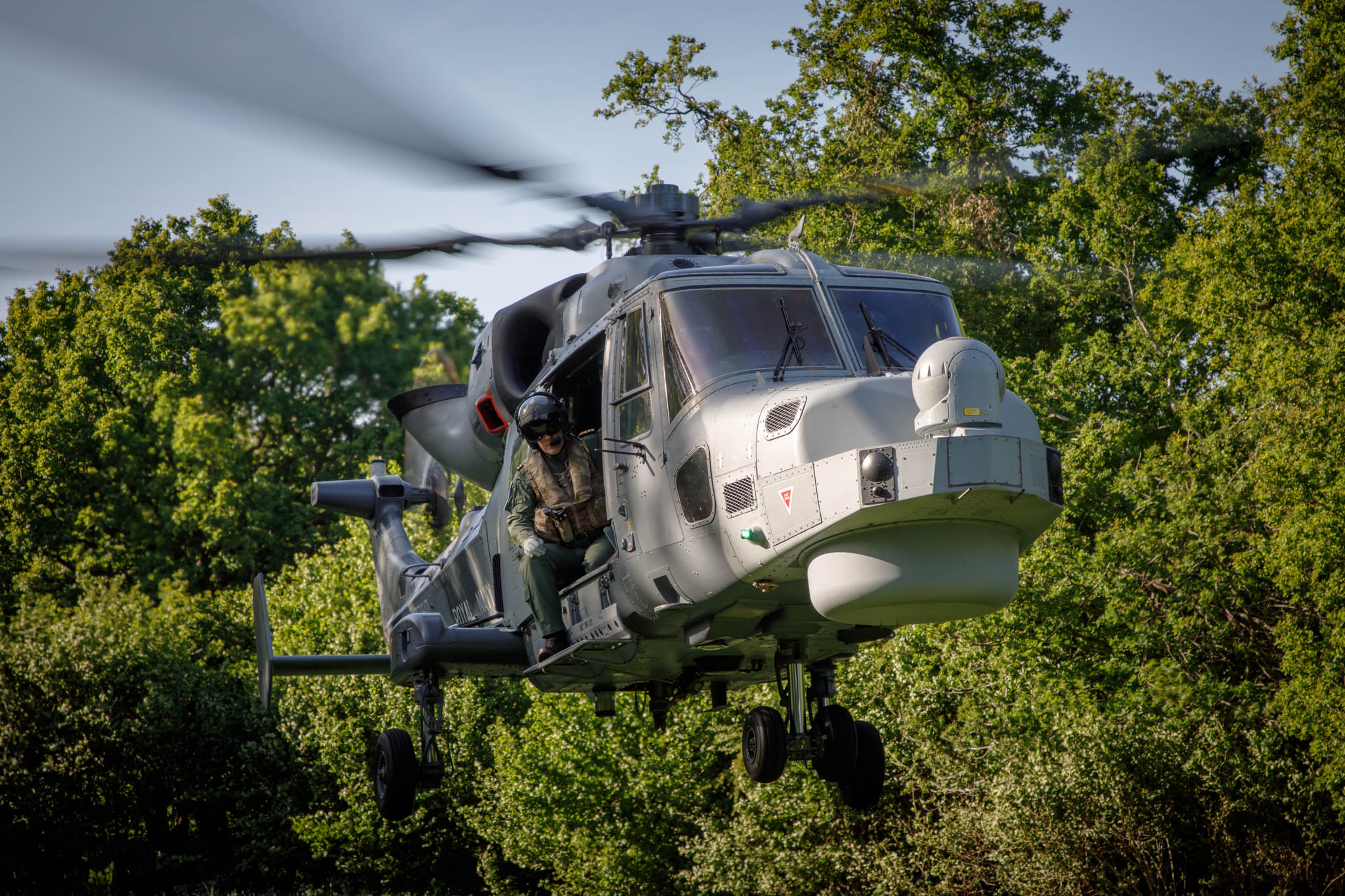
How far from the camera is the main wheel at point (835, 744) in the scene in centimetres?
832

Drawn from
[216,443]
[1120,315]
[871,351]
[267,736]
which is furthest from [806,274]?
[216,443]

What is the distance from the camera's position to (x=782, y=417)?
6.14 metres

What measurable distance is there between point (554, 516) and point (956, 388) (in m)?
3.15

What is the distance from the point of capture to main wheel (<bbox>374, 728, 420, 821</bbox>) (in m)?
9.87

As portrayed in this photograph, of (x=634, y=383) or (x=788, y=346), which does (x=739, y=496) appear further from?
(x=634, y=383)

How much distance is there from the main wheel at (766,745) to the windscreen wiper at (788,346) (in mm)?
2158

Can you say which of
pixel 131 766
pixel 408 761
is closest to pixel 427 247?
pixel 408 761

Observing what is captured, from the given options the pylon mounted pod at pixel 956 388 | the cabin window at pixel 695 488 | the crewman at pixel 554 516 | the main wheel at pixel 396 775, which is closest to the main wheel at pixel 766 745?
the crewman at pixel 554 516

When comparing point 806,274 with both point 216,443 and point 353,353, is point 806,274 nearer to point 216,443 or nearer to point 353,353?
point 353,353

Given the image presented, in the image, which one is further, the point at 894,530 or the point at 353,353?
the point at 353,353

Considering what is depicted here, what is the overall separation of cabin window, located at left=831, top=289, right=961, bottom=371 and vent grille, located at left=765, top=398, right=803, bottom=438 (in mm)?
965

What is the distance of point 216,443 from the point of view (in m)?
32.8

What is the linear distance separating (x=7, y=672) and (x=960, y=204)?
854 inches

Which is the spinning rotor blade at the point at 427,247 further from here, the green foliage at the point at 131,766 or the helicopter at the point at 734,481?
the green foliage at the point at 131,766
